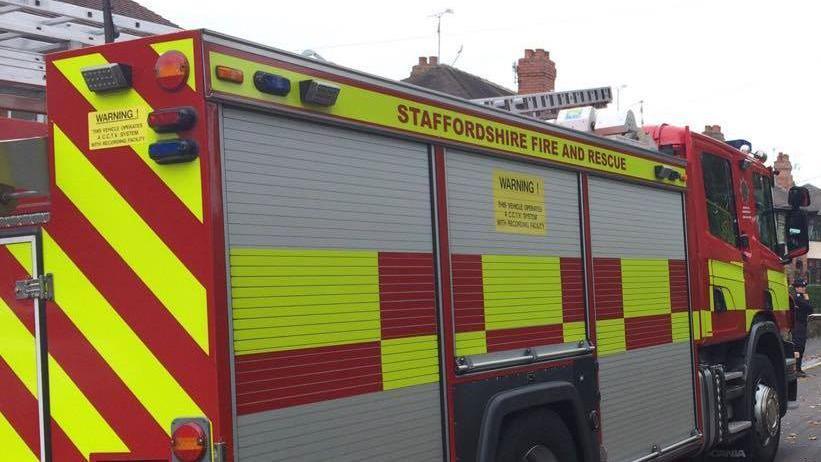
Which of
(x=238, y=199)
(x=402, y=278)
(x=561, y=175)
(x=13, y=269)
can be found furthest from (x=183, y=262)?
(x=561, y=175)

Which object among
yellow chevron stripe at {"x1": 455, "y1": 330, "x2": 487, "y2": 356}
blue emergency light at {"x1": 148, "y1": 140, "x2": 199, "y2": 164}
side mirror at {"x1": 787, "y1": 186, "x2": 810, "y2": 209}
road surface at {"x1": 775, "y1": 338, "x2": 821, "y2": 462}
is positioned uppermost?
side mirror at {"x1": 787, "y1": 186, "x2": 810, "y2": 209}

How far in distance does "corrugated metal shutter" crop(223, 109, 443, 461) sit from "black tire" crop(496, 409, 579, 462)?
0.61m

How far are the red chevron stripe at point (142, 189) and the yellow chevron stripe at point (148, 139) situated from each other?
21mm

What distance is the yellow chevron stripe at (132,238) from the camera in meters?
3.35

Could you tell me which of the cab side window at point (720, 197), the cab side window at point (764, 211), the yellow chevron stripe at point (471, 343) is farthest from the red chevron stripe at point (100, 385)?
the cab side window at point (764, 211)

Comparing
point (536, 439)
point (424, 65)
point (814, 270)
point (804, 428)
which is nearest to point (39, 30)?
point (536, 439)

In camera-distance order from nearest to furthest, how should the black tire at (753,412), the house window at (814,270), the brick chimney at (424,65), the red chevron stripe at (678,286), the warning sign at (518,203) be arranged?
the warning sign at (518,203) → the red chevron stripe at (678,286) → the black tire at (753,412) → the brick chimney at (424,65) → the house window at (814,270)

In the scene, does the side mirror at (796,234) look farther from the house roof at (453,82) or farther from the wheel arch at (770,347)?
the house roof at (453,82)

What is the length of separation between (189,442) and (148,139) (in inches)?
43.0

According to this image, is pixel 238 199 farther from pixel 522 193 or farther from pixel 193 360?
pixel 522 193

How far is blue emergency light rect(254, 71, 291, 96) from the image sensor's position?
356 centimetres

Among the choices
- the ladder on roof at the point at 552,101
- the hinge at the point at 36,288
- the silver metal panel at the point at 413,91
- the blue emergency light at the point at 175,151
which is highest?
the ladder on roof at the point at 552,101

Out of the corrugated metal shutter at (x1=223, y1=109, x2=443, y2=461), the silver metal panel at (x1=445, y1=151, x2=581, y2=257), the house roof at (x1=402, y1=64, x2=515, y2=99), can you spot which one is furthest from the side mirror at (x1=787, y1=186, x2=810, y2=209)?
the house roof at (x1=402, y1=64, x2=515, y2=99)

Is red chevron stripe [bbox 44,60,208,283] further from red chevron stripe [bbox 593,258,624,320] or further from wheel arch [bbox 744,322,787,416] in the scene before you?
wheel arch [bbox 744,322,787,416]
